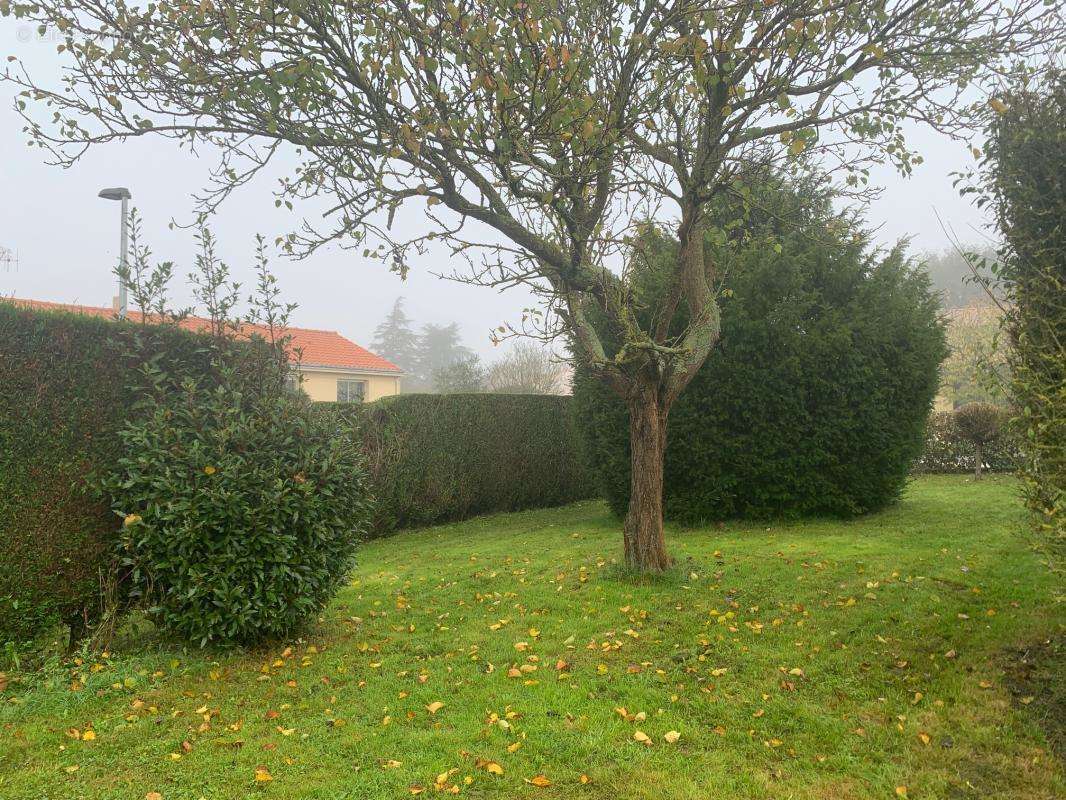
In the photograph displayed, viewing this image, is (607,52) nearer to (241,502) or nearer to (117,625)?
(241,502)

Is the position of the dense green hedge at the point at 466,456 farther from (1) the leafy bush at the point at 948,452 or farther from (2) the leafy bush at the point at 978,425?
(1) the leafy bush at the point at 948,452

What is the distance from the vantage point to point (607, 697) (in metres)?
4.30

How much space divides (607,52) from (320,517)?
4.73 metres

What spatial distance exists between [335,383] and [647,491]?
2063 centimetres

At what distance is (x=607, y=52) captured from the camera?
A: 6.00m

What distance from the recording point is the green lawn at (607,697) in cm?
340

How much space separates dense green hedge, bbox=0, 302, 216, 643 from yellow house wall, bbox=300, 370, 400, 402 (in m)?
18.9

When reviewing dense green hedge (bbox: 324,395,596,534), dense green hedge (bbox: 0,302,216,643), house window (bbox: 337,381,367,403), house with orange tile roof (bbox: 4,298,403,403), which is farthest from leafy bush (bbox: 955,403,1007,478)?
house window (bbox: 337,381,367,403)

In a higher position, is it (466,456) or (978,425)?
(978,425)

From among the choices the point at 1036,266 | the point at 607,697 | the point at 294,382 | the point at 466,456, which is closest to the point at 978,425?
the point at 466,456

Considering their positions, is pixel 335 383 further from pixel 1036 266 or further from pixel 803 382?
pixel 1036 266

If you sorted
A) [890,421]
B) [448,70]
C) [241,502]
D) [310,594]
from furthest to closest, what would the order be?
[890,421]
[448,70]
[310,594]
[241,502]

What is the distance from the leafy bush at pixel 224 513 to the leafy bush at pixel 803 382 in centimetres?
595

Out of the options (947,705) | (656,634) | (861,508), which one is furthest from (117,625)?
(861,508)
